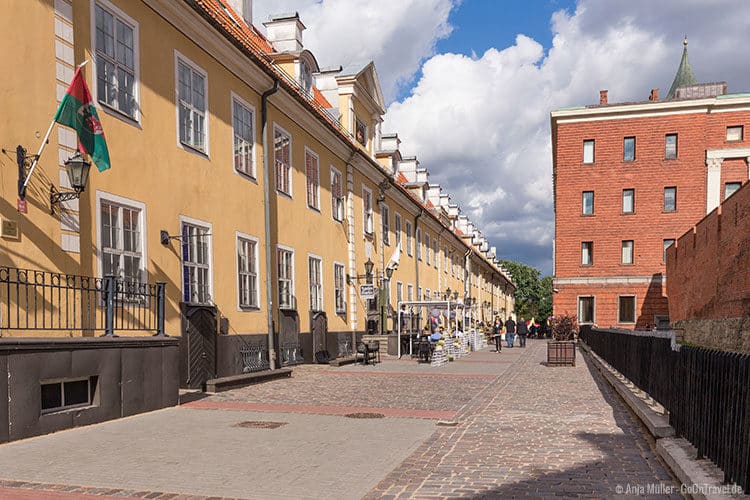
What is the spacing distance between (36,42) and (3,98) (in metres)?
1.16

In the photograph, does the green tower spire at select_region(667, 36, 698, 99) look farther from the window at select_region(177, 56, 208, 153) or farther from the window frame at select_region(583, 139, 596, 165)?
the window at select_region(177, 56, 208, 153)

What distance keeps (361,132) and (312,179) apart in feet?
25.8

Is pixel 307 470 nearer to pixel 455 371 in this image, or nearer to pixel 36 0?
pixel 36 0

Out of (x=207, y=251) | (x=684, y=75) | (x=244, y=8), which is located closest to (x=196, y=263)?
(x=207, y=251)

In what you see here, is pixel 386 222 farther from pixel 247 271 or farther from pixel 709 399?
pixel 709 399

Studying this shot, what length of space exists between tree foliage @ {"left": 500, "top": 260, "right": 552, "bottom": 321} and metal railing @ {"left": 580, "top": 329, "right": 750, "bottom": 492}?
106m

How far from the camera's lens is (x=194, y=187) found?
47.2 feet

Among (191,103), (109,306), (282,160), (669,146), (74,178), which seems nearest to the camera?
(74,178)

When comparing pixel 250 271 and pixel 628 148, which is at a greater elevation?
pixel 628 148

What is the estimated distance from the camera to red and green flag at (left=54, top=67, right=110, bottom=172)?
932cm

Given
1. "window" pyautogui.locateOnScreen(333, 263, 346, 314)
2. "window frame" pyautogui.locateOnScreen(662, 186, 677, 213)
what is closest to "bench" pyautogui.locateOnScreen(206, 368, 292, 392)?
"window" pyautogui.locateOnScreen(333, 263, 346, 314)

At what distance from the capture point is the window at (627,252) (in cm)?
4375

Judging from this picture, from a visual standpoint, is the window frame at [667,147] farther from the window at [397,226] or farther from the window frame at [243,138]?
the window frame at [243,138]

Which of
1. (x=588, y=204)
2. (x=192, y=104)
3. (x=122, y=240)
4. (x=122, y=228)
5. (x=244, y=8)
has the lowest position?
(x=122, y=240)
